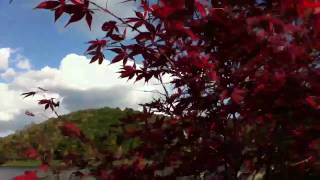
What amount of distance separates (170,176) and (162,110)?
447 mm

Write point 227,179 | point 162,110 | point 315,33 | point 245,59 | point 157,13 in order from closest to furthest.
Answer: point 315,33 < point 157,13 < point 245,59 < point 227,179 < point 162,110

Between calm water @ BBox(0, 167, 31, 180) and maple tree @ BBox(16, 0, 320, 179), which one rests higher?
maple tree @ BBox(16, 0, 320, 179)

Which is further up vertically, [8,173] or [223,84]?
[223,84]

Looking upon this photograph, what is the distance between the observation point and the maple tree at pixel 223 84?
8.07 ft

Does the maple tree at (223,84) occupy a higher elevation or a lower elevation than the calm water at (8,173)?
higher

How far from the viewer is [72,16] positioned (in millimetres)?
2795

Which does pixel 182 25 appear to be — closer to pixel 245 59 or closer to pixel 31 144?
pixel 245 59

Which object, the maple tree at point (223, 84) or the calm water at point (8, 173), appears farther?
the calm water at point (8, 173)

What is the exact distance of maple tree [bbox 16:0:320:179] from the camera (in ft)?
8.07

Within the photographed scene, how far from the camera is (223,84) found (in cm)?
278

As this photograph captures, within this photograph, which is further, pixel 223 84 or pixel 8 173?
pixel 8 173

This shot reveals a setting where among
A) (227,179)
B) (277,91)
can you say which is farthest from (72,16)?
(227,179)

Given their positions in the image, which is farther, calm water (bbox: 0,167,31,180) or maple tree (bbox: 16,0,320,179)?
calm water (bbox: 0,167,31,180)

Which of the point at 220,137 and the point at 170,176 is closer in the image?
the point at 220,137
